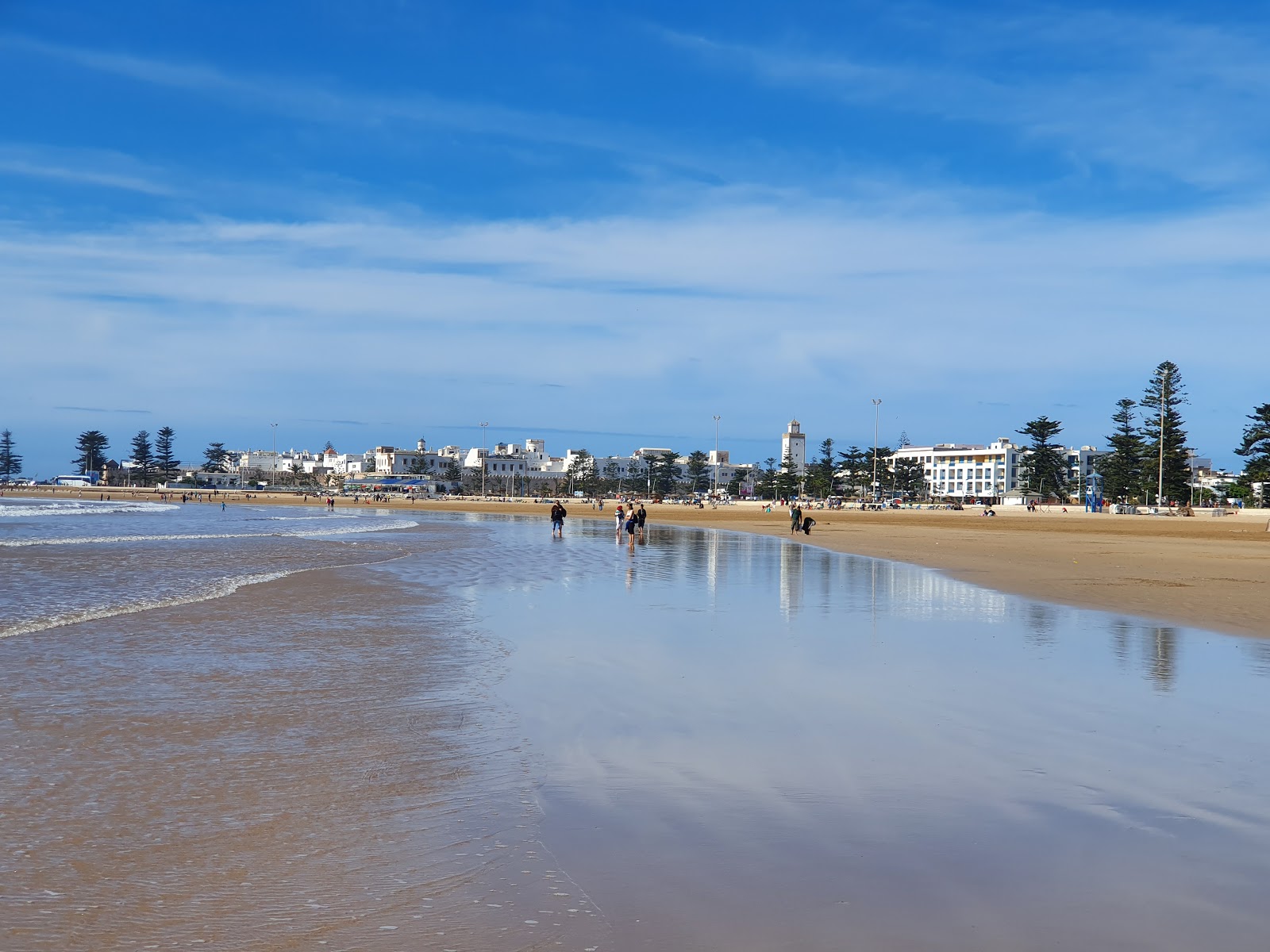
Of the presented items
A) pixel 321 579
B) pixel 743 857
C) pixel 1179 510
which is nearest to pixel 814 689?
pixel 743 857

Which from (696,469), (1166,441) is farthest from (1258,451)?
(696,469)

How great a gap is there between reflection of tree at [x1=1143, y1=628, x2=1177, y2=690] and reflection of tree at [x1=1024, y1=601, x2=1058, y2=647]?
1.05 m

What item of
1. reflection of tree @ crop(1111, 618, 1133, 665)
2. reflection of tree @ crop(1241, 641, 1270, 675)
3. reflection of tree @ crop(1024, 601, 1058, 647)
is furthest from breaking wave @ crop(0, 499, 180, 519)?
reflection of tree @ crop(1241, 641, 1270, 675)

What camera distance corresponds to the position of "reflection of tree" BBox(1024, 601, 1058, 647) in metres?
11.6

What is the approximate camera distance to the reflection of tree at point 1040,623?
38.1 feet

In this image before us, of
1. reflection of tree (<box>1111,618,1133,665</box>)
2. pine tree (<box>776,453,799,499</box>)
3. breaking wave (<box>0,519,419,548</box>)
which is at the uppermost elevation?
pine tree (<box>776,453,799,499</box>)

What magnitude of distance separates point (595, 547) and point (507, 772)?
81.5 ft

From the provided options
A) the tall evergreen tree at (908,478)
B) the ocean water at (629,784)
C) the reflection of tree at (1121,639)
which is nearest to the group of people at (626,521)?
the reflection of tree at (1121,639)

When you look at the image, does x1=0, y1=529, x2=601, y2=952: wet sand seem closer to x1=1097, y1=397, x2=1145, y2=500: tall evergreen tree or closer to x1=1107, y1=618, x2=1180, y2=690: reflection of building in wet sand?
x1=1107, y1=618, x2=1180, y2=690: reflection of building in wet sand

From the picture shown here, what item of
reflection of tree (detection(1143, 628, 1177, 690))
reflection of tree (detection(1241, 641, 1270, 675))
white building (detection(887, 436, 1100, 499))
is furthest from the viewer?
white building (detection(887, 436, 1100, 499))

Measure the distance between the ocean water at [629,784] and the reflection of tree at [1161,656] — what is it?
63 mm

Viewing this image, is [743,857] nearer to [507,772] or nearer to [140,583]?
[507,772]

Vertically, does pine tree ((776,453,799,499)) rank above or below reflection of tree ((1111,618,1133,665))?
above

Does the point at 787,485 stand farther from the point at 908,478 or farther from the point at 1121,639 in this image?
the point at 1121,639
